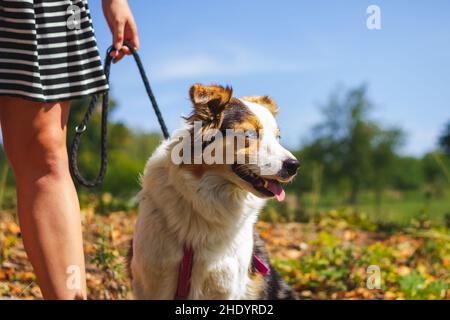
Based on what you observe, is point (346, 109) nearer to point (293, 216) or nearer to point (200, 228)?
point (293, 216)

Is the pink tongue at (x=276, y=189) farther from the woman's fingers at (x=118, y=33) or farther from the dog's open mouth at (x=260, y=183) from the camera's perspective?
the woman's fingers at (x=118, y=33)

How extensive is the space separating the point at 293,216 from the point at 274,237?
1.26m

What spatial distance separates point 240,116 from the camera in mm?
3523

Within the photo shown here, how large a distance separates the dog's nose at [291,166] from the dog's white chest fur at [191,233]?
427mm

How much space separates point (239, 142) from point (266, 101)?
0.62 m

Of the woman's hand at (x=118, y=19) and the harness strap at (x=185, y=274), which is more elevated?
the woman's hand at (x=118, y=19)

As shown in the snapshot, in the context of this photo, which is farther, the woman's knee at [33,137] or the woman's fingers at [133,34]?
the woman's fingers at [133,34]

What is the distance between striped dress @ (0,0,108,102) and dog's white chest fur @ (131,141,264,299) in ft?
3.38

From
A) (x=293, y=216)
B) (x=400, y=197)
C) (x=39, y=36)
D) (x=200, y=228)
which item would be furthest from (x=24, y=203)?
(x=400, y=197)

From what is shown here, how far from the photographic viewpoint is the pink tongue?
133 inches

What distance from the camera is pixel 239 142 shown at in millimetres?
3455

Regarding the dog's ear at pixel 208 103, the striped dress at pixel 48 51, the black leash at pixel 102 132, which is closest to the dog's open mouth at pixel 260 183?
the dog's ear at pixel 208 103

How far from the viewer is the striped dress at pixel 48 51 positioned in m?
2.39

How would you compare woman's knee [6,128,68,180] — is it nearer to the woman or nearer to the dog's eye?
the woman
